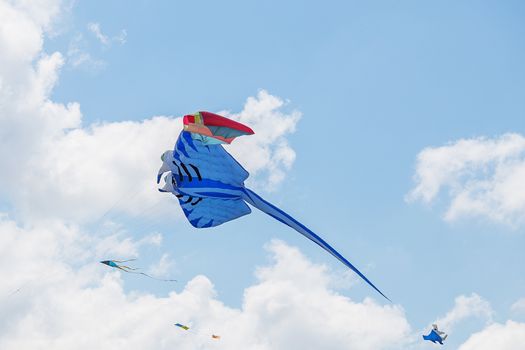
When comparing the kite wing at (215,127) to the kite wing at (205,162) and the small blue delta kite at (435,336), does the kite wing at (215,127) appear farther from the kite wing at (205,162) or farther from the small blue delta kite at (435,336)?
the small blue delta kite at (435,336)

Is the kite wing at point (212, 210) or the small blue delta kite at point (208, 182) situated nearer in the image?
the small blue delta kite at point (208, 182)

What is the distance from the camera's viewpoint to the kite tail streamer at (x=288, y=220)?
2948cm

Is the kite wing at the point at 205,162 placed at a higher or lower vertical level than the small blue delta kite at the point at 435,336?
higher

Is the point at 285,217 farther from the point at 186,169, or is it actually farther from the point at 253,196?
the point at 186,169

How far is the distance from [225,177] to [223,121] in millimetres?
5566

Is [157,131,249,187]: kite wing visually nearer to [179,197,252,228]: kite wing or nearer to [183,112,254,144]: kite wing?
[179,197,252,228]: kite wing

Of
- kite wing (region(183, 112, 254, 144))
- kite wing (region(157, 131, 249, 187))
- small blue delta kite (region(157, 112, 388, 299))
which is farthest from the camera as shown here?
kite wing (region(157, 131, 249, 187))

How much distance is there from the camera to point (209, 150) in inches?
1291

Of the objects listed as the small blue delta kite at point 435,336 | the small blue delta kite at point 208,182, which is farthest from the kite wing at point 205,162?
the small blue delta kite at point 435,336

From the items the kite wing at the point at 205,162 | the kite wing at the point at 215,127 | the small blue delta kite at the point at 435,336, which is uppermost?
the kite wing at the point at 205,162

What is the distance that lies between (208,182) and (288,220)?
5.24 meters

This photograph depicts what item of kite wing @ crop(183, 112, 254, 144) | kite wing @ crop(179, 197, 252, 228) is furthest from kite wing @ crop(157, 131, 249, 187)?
kite wing @ crop(183, 112, 254, 144)

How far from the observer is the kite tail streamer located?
29484mm

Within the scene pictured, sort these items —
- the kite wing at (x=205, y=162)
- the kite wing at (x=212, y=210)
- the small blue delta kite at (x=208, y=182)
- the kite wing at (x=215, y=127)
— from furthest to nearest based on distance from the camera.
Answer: the kite wing at (x=212, y=210)
the kite wing at (x=205, y=162)
the small blue delta kite at (x=208, y=182)
the kite wing at (x=215, y=127)
